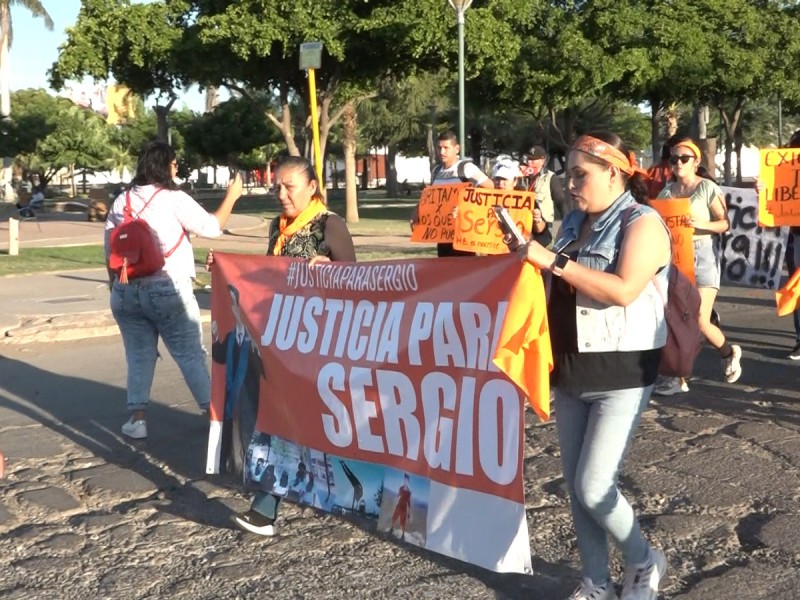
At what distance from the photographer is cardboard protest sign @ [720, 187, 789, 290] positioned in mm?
9227

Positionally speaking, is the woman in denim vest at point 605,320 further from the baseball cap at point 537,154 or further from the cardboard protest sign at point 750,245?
the cardboard protest sign at point 750,245

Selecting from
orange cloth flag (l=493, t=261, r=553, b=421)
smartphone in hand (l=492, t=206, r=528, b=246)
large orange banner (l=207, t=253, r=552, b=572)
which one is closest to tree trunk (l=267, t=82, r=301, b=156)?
large orange banner (l=207, t=253, r=552, b=572)

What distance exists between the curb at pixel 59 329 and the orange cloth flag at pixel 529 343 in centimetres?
800

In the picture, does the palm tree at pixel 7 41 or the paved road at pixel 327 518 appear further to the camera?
the palm tree at pixel 7 41

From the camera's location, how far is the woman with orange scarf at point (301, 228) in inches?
196

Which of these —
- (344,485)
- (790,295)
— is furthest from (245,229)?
(344,485)

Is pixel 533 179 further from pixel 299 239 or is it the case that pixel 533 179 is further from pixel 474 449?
pixel 474 449

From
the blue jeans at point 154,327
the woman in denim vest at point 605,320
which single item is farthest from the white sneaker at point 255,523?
the blue jeans at point 154,327

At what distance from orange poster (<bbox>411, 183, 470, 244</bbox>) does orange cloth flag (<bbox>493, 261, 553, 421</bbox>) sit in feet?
15.3

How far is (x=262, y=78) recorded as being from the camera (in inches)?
1073

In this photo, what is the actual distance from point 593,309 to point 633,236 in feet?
0.91

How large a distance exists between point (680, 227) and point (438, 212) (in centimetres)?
216

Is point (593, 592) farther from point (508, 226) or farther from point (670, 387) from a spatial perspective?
point (670, 387)

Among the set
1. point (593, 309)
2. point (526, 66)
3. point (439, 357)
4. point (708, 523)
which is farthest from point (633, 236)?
point (526, 66)
